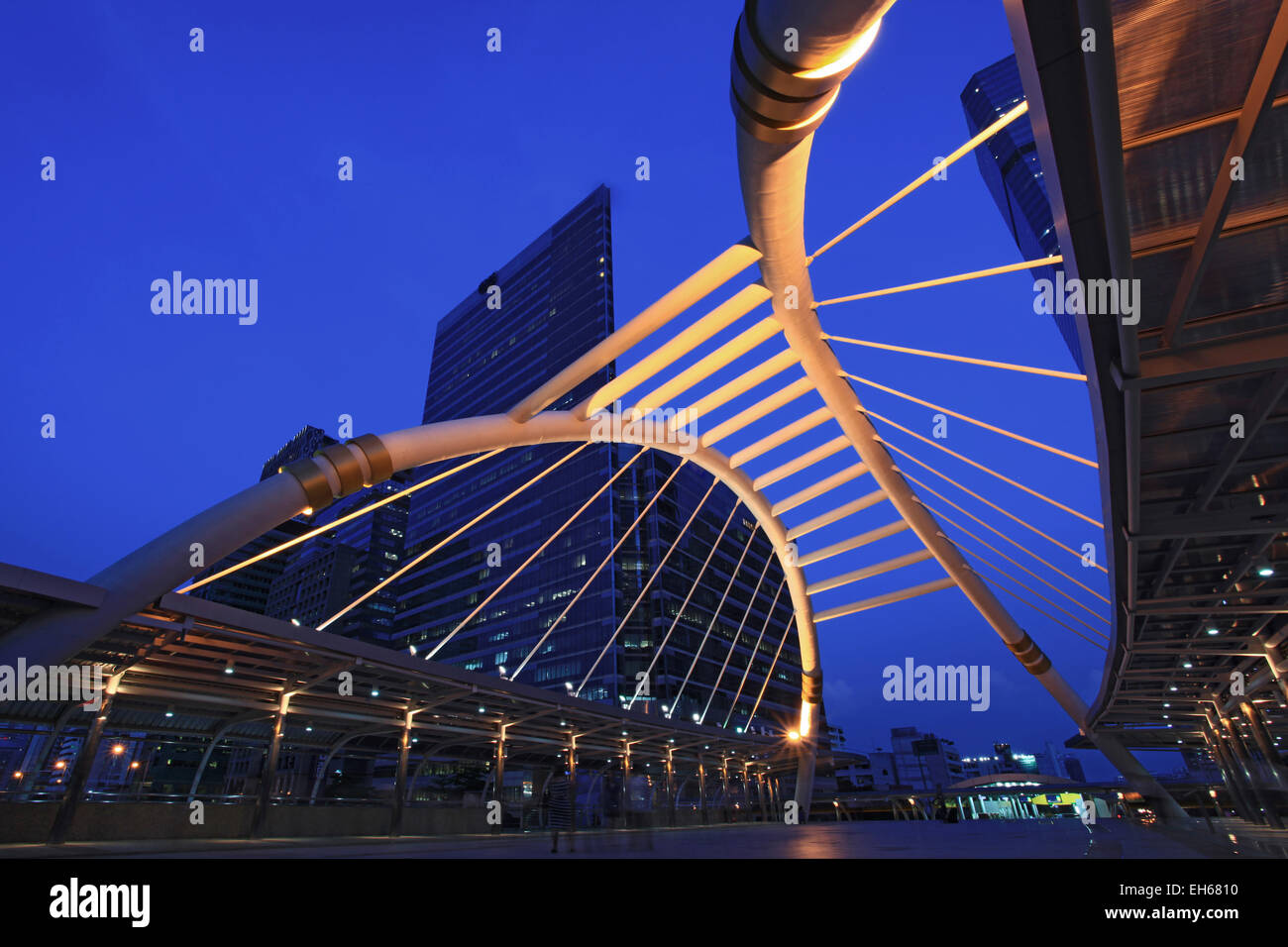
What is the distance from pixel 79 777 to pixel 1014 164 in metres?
111

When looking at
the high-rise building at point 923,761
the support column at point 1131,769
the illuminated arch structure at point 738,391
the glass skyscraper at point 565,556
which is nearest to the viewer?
the illuminated arch structure at point 738,391

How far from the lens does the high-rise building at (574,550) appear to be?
77.4 meters

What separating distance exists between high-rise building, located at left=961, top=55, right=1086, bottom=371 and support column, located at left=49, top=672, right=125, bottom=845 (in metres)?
85.2

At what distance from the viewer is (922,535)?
24.5m

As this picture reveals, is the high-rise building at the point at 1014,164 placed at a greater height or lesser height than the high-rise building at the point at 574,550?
greater

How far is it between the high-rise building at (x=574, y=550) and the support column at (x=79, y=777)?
46.4 m

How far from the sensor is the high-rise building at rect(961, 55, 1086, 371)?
8444 centimetres

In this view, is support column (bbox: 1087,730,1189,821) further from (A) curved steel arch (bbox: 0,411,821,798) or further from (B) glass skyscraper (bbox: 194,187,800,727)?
(A) curved steel arch (bbox: 0,411,821,798)

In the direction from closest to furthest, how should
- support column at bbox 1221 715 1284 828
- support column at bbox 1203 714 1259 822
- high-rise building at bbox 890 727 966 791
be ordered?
support column at bbox 1221 715 1284 828, support column at bbox 1203 714 1259 822, high-rise building at bbox 890 727 966 791

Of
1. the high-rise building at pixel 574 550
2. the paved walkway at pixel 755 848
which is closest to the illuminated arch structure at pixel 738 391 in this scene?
the paved walkway at pixel 755 848

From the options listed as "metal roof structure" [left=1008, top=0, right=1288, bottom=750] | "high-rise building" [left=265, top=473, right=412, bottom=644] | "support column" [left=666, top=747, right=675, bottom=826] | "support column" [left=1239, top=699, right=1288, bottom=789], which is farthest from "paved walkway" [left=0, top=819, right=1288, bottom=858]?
"high-rise building" [left=265, top=473, right=412, bottom=644]

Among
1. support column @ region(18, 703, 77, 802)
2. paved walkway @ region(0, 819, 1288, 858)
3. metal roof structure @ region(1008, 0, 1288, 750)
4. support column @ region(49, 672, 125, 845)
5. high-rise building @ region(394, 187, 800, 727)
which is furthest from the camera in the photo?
high-rise building @ region(394, 187, 800, 727)

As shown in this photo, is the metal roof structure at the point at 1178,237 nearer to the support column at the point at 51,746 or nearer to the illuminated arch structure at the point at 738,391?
the illuminated arch structure at the point at 738,391
